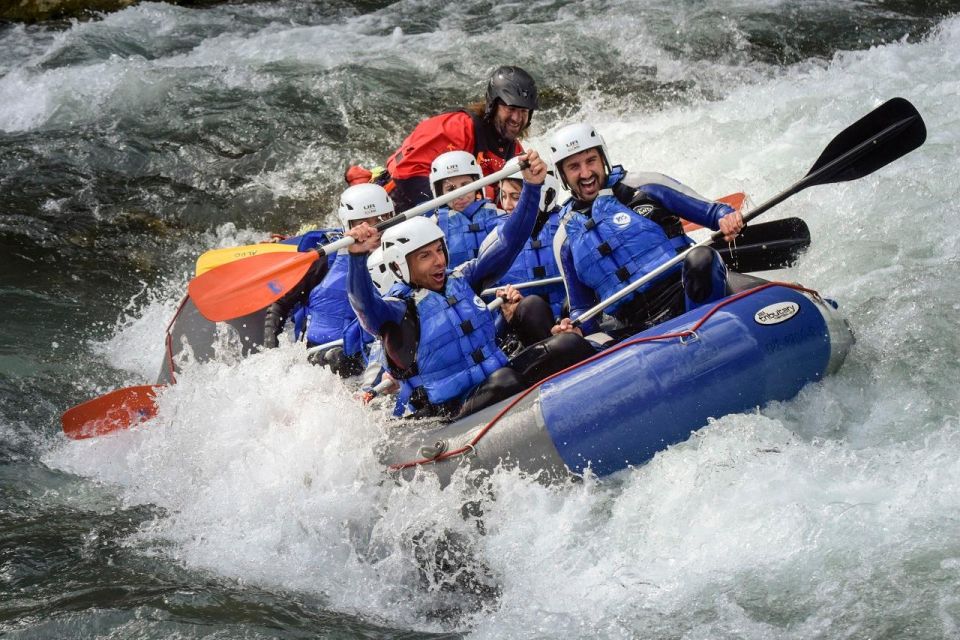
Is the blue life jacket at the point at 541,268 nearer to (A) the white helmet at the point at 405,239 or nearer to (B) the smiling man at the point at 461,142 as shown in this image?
(B) the smiling man at the point at 461,142

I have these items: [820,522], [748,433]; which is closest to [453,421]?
[748,433]

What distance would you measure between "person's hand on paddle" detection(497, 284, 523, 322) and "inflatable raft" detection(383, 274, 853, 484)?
0.86 metres

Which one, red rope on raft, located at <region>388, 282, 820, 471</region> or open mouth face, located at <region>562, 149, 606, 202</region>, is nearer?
red rope on raft, located at <region>388, 282, 820, 471</region>

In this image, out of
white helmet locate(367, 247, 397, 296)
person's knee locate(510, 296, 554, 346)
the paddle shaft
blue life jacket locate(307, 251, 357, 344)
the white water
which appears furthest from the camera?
blue life jacket locate(307, 251, 357, 344)

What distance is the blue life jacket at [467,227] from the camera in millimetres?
6211

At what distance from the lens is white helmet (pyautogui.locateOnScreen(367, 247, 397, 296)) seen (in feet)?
16.7

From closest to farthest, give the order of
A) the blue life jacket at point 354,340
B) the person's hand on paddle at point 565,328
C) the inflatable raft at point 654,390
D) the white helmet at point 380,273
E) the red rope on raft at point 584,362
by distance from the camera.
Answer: the inflatable raft at point 654,390 → the red rope on raft at point 584,362 → the white helmet at point 380,273 → the person's hand on paddle at point 565,328 → the blue life jacket at point 354,340

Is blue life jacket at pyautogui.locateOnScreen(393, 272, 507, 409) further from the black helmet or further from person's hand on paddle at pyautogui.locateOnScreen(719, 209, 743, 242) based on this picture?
the black helmet

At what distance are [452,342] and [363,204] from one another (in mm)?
1527

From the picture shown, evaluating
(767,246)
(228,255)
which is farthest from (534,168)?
(228,255)

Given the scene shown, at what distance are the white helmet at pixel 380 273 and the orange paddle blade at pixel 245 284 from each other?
547 mm

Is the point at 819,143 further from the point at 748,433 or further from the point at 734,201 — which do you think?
the point at 748,433

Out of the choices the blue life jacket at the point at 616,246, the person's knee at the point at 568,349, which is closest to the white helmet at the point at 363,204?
the blue life jacket at the point at 616,246

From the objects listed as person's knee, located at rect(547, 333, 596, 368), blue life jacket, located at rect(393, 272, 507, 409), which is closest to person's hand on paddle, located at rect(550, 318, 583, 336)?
person's knee, located at rect(547, 333, 596, 368)
